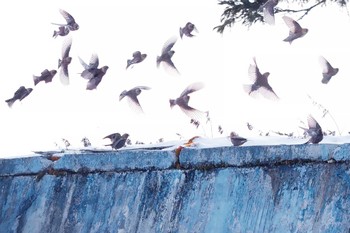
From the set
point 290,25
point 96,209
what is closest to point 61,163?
point 96,209

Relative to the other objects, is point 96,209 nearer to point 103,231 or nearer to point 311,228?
point 103,231

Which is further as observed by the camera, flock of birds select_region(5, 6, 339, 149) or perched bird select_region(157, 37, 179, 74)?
perched bird select_region(157, 37, 179, 74)

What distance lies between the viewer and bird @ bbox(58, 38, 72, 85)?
5410 millimetres

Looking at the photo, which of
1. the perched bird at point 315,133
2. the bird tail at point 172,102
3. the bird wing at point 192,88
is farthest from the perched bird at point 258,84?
the perched bird at point 315,133

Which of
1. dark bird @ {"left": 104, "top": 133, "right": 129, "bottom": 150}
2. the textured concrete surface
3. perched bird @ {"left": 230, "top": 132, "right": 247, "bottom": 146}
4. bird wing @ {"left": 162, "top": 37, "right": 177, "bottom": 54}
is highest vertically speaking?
bird wing @ {"left": 162, "top": 37, "right": 177, "bottom": 54}

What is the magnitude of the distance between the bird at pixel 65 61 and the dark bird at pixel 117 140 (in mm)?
819

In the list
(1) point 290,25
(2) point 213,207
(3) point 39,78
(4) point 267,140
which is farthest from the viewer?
(1) point 290,25

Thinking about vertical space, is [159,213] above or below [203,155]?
below

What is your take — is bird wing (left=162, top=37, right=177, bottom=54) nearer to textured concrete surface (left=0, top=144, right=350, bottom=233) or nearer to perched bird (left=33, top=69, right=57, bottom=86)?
perched bird (left=33, top=69, right=57, bottom=86)

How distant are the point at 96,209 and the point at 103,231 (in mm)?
137

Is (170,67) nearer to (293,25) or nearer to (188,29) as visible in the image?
(188,29)

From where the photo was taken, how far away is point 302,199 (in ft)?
11.4

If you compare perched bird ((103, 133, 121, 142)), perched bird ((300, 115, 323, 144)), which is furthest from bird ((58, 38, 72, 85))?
perched bird ((300, 115, 323, 144))

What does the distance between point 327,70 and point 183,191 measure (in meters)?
2.41
